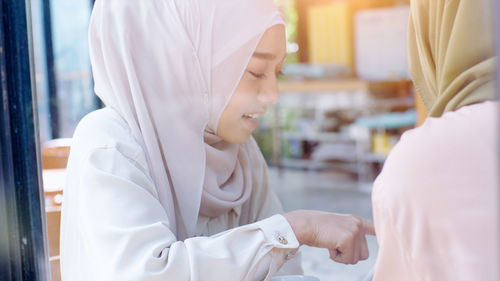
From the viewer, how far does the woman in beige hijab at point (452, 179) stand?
0.63 metres

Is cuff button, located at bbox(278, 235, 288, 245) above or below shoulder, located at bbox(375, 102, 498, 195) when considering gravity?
below

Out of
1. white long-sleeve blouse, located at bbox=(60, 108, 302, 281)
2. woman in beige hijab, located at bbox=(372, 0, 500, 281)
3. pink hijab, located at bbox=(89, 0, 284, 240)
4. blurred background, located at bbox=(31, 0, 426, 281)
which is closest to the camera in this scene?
woman in beige hijab, located at bbox=(372, 0, 500, 281)

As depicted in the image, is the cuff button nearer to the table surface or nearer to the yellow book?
the table surface

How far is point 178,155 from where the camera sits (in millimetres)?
1163

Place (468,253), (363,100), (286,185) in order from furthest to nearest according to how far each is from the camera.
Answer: (286,185) < (363,100) < (468,253)

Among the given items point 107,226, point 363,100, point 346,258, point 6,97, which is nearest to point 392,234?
point 346,258

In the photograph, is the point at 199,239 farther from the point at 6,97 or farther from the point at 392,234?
the point at 6,97

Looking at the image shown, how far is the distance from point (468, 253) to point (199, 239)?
1.56 ft

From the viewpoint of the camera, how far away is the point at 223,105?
1222mm

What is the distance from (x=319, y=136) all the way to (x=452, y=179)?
5094mm


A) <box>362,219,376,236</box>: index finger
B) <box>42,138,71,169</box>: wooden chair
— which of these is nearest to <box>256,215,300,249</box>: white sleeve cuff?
<box>362,219,376,236</box>: index finger

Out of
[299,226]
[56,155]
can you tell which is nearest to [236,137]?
[299,226]

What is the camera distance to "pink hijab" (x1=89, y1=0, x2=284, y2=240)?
44.3 inches

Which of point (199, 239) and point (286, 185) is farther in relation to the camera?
point (286, 185)
